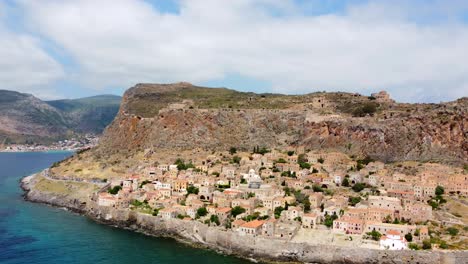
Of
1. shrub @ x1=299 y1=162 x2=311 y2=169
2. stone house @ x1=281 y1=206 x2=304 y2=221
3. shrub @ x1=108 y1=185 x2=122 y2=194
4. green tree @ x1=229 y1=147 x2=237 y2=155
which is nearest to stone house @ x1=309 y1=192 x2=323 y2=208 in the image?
stone house @ x1=281 y1=206 x2=304 y2=221

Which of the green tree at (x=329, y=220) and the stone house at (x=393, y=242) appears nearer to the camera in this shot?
the stone house at (x=393, y=242)

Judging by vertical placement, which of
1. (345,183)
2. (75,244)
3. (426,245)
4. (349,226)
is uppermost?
(345,183)

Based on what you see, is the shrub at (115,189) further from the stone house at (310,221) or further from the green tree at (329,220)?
the green tree at (329,220)

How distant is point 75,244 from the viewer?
54.5 meters

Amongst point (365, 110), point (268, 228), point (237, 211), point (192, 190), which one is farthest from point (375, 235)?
point (365, 110)

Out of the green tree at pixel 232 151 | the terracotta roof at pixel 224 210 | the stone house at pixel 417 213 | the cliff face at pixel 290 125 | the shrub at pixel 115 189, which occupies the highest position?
the cliff face at pixel 290 125

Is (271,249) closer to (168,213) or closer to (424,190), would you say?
(168,213)

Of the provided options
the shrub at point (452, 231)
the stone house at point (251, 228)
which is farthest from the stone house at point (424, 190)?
the stone house at point (251, 228)

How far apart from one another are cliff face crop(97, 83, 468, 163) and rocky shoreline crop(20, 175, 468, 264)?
1387 inches

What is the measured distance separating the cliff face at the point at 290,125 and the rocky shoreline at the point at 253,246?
35228mm

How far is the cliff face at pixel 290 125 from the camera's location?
81.5 m

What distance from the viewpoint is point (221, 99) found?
125 metres

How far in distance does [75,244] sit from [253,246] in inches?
827

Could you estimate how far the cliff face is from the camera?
8150 cm
